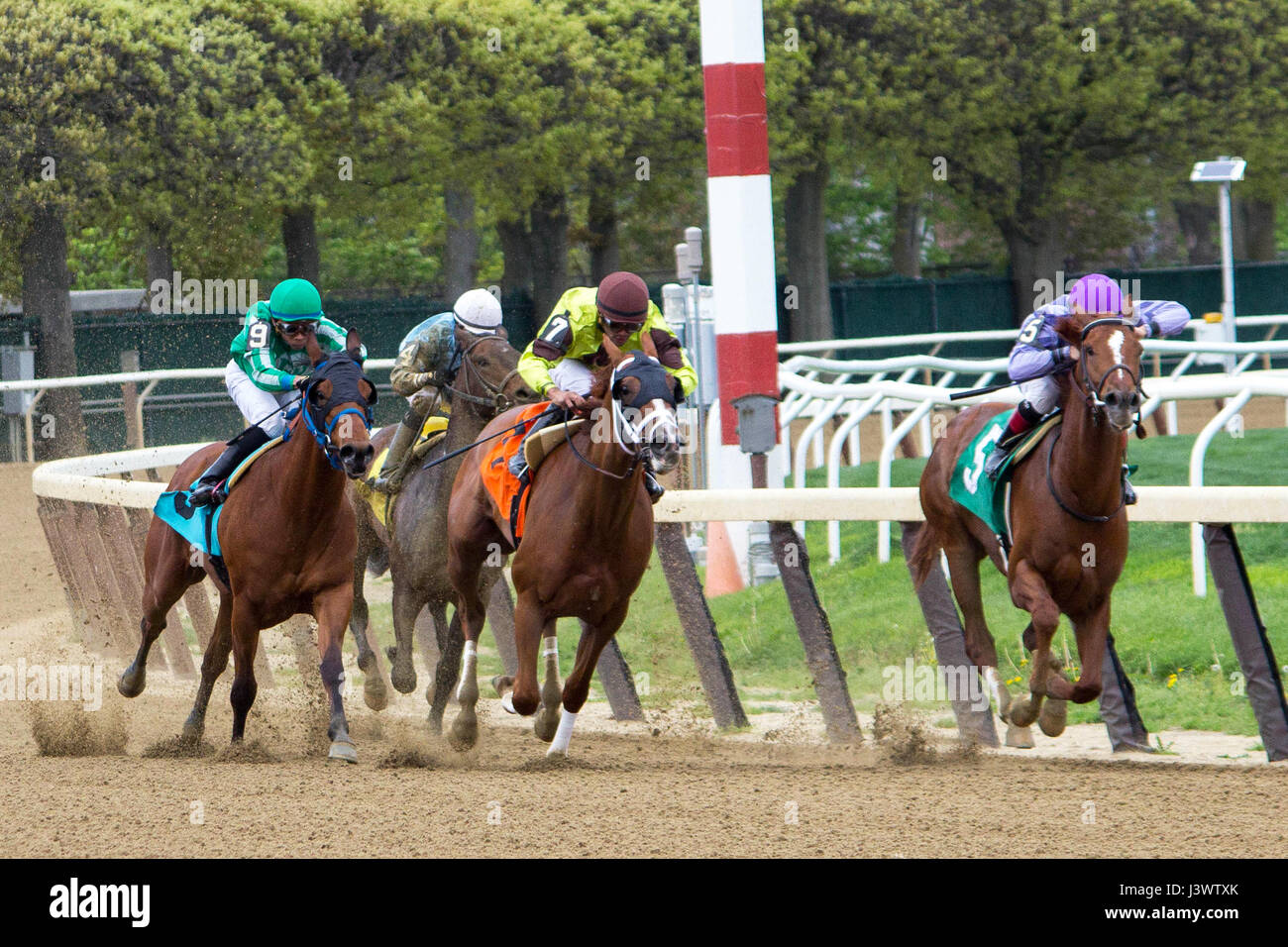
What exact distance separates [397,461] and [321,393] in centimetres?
134

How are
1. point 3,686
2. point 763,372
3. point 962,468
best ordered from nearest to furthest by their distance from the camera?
1. point 962,468
2. point 3,686
3. point 763,372

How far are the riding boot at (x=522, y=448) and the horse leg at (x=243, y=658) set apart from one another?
1.01 meters

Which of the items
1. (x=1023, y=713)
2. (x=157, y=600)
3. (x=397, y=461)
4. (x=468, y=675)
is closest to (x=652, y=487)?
(x=468, y=675)

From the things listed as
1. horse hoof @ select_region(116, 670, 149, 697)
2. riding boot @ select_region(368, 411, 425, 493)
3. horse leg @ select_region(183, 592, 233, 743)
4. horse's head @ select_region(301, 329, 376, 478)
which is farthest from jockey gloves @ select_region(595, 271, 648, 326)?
horse hoof @ select_region(116, 670, 149, 697)

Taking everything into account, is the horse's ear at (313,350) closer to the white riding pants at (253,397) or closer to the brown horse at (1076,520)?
the white riding pants at (253,397)

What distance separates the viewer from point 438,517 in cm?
677

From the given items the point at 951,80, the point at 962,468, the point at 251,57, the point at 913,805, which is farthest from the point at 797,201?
the point at 913,805

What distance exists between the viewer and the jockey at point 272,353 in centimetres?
623

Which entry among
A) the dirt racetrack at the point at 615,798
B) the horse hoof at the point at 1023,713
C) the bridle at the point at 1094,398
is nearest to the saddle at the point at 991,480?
the bridle at the point at 1094,398

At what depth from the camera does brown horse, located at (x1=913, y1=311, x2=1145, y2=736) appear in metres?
5.11

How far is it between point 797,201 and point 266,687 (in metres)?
15.1

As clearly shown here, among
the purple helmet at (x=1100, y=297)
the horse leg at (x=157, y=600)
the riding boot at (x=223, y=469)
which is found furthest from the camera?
the horse leg at (x=157, y=600)

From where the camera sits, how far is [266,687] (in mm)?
8312

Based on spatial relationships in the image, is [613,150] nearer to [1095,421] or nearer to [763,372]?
[763,372]
